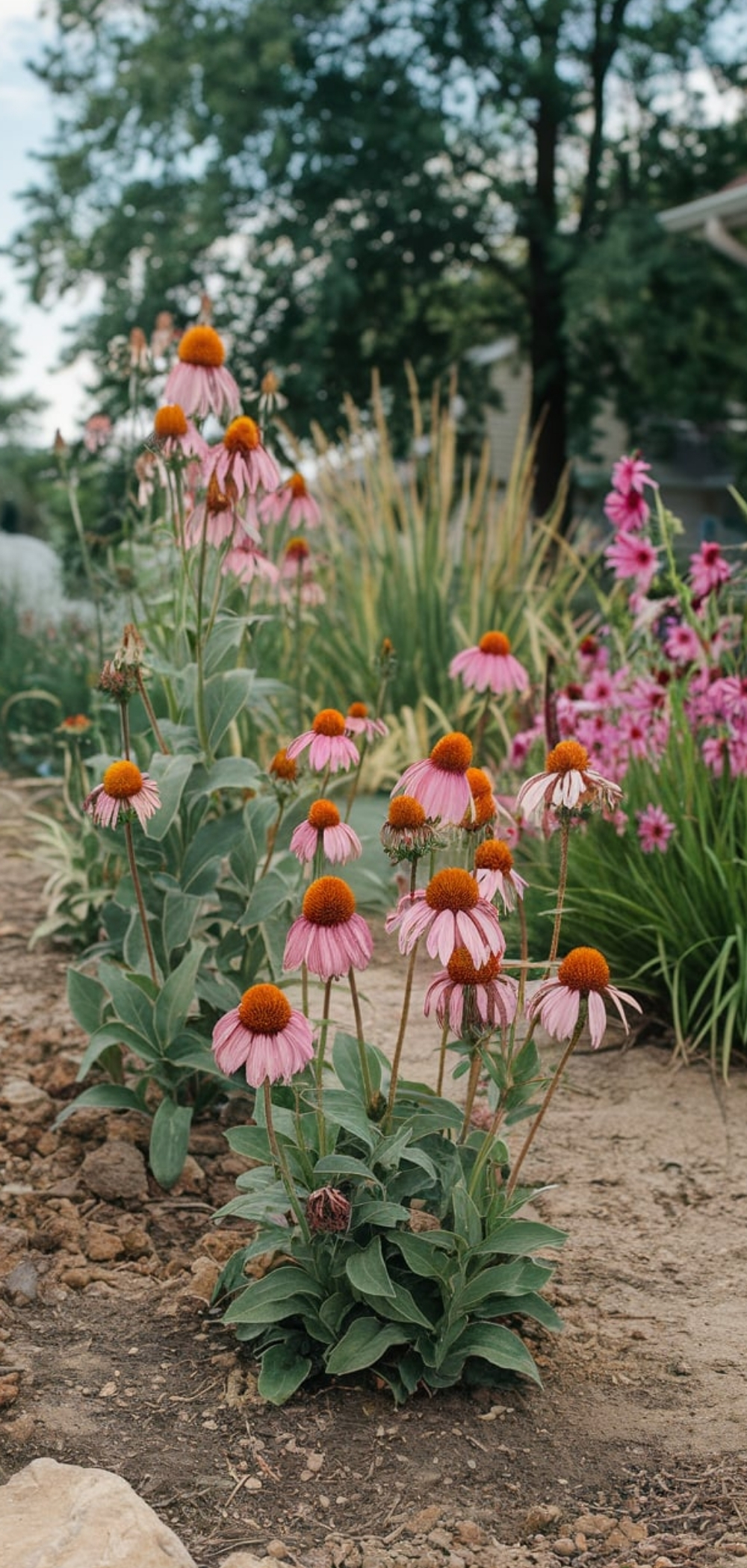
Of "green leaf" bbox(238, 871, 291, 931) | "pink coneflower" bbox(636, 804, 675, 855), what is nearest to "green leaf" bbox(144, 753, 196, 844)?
"green leaf" bbox(238, 871, 291, 931)

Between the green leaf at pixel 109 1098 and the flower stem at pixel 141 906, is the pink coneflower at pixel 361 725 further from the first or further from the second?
the green leaf at pixel 109 1098

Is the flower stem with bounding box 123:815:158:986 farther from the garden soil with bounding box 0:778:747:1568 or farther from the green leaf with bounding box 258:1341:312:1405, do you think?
the green leaf with bounding box 258:1341:312:1405

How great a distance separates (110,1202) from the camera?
2.48 meters

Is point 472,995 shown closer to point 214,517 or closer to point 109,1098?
point 109,1098

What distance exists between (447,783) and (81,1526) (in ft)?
3.07

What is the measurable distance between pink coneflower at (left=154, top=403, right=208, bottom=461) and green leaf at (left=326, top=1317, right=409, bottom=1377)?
135 cm

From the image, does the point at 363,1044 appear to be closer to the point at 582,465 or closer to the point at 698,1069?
the point at 698,1069

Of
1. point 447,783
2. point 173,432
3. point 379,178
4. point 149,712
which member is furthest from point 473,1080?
point 379,178

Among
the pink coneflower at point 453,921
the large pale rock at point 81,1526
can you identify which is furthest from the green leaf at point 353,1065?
the large pale rock at point 81,1526

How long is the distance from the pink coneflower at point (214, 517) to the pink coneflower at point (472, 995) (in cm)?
93

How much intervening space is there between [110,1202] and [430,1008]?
3.19 ft

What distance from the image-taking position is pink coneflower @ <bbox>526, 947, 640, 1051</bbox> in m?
1.72

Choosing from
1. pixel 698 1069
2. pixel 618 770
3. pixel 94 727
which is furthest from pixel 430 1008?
pixel 94 727

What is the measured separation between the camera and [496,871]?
187cm
